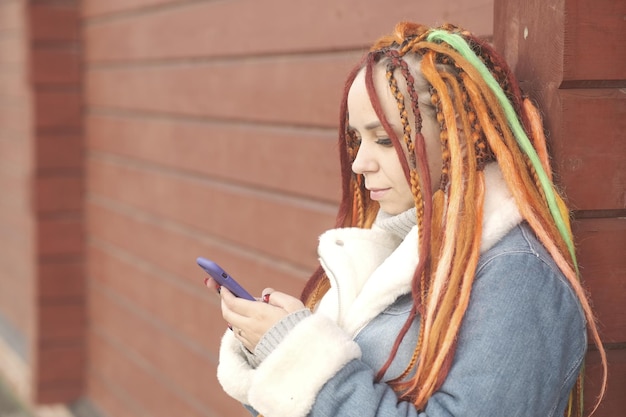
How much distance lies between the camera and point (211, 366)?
11.9 feet

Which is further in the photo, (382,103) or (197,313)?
(197,313)

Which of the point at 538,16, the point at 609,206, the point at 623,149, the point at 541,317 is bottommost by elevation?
the point at 541,317

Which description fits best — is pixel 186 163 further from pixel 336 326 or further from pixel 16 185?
pixel 16 185

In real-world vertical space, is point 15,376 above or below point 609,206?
below

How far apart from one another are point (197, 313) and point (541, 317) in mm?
2441

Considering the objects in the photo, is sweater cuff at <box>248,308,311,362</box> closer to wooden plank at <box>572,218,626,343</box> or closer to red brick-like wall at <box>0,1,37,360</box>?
wooden plank at <box>572,218,626,343</box>

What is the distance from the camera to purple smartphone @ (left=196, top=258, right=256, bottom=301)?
1.64 meters

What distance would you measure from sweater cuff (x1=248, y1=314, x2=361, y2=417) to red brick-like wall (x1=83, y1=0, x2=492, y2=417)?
0.85m

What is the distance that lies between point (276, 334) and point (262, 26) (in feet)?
5.76

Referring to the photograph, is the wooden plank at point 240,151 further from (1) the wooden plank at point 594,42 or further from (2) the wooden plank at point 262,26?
(1) the wooden plank at point 594,42

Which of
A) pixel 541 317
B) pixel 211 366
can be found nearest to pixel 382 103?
pixel 541 317

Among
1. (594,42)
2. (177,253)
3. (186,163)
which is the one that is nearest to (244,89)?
(186,163)

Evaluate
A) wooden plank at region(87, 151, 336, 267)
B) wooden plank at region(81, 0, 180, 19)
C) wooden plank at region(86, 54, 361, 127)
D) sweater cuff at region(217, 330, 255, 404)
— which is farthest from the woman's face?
wooden plank at region(81, 0, 180, 19)

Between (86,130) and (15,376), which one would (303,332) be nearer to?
(86,130)
